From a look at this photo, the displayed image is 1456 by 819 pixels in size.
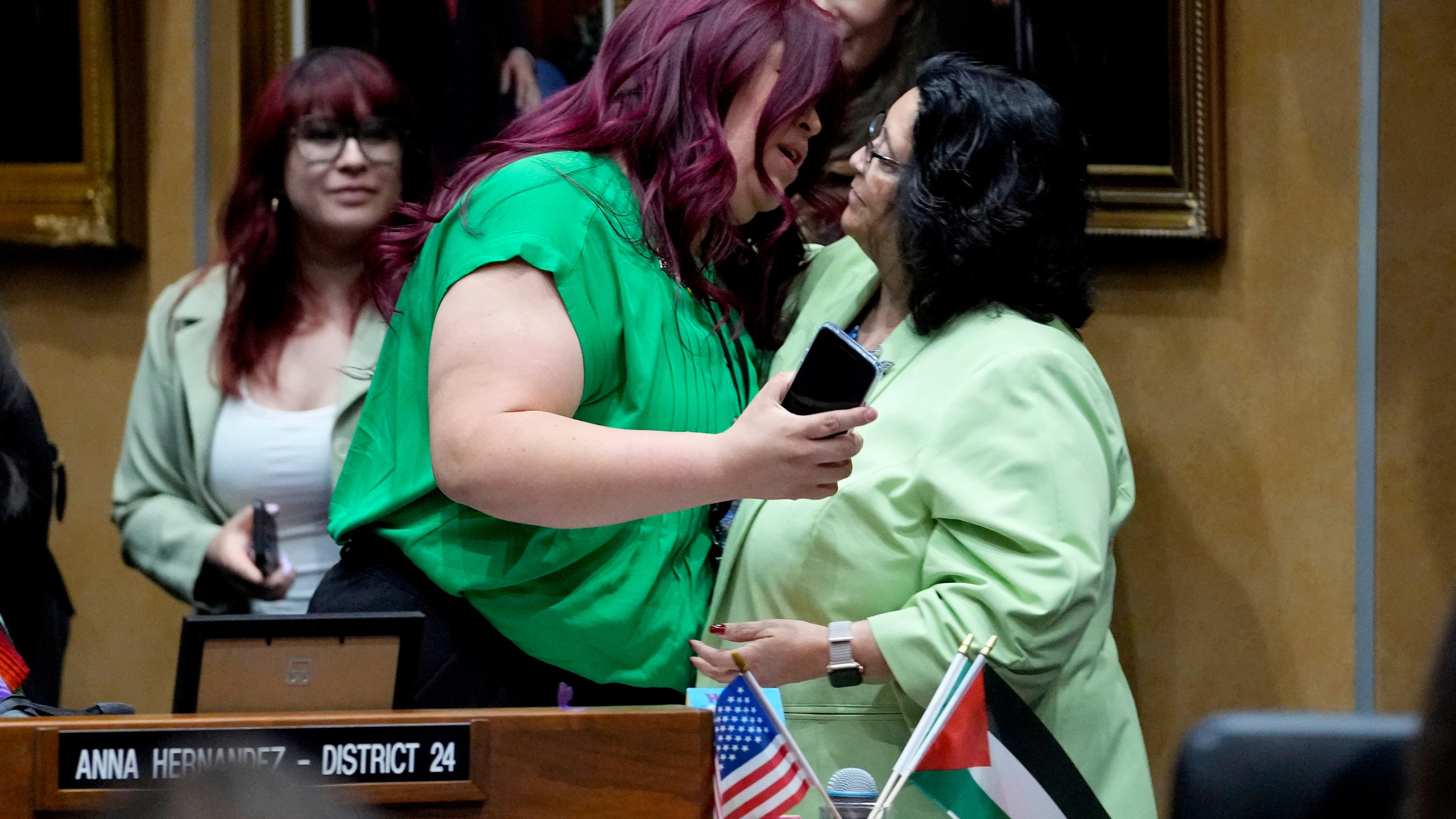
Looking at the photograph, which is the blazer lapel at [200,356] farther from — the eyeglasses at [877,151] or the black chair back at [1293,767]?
the black chair back at [1293,767]

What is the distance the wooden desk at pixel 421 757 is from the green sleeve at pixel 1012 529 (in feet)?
2.33

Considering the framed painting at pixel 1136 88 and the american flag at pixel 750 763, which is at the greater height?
the framed painting at pixel 1136 88

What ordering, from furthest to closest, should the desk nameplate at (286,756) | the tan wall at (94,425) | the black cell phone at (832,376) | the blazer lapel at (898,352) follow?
the tan wall at (94,425) < the blazer lapel at (898,352) < the black cell phone at (832,376) < the desk nameplate at (286,756)

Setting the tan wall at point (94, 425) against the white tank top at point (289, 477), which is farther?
the tan wall at point (94, 425)

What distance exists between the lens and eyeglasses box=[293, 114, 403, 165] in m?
2.93

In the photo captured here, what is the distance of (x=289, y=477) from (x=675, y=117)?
1250mm

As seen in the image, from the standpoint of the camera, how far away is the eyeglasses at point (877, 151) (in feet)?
7.63

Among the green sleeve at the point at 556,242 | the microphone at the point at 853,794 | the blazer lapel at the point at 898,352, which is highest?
the green sleeve at the point at 556,242

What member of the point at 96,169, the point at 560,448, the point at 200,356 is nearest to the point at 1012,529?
the point at 560,448

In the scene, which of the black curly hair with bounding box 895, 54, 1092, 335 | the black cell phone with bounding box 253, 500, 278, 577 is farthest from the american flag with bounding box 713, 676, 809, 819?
the black cell phone with bounding box 253, 500, 278, 577

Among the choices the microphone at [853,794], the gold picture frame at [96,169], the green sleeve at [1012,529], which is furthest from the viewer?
the gold picture frame at [96,169]

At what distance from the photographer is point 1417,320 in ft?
9.47

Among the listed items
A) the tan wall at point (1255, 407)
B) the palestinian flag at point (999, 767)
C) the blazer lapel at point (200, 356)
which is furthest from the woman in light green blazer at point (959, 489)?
the blazer lapel at point (200, 356)

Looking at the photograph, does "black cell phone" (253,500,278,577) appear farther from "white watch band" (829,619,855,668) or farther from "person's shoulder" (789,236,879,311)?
"white watch band" (829,619,855,668)
